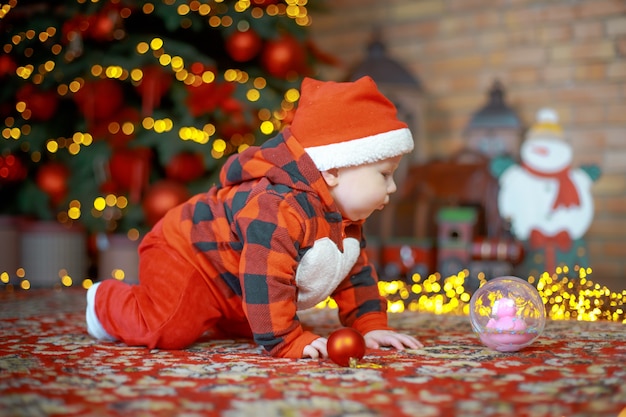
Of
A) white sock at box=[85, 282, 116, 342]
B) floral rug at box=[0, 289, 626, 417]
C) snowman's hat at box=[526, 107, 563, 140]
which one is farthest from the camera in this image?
snowman's hat at box=[526, 107, 563, 140]

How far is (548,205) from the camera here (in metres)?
2.49

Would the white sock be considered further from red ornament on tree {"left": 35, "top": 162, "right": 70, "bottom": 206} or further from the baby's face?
red ornament on tree {"left": 35, "top": 162, "right": 70, "bottom": 206}

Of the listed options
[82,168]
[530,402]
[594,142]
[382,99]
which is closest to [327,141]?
[382,99]

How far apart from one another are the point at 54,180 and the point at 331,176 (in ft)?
4.98

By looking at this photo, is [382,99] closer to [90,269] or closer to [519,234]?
[519,234]

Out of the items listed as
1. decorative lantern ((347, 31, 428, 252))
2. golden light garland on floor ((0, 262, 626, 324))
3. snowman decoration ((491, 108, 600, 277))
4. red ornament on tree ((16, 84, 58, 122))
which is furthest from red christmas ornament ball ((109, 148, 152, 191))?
snowman decoration ((491, 108, 600, 277))

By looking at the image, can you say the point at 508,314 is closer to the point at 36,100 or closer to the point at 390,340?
the point at 390,340

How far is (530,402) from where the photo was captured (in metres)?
0.80

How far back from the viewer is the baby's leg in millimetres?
1197

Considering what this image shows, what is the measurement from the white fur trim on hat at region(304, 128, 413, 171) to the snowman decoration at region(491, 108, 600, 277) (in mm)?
1463

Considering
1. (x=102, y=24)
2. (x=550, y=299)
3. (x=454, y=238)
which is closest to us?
(x=550, y=299)

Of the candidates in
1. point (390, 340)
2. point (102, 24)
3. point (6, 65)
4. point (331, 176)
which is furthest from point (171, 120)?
point (390, 340)

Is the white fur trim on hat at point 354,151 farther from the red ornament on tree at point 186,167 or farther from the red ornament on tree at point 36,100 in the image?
the red ornament on tree at point 36,100

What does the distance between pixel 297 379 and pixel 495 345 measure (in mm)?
376
